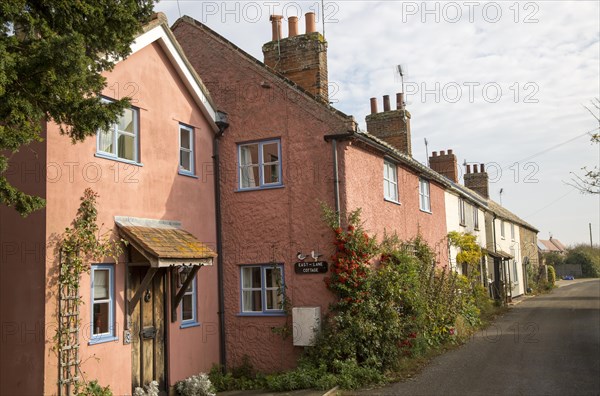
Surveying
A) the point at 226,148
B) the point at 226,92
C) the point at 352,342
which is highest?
the point at 226,92

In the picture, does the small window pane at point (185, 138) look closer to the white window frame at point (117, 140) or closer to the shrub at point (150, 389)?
the white window frame at point (117, 140)

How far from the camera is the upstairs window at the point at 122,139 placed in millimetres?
10766

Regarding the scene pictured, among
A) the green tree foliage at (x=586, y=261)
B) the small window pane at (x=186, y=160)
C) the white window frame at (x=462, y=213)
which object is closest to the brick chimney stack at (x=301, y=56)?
the small window pane at (x=186, y=160)

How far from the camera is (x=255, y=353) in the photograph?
13.4 metres

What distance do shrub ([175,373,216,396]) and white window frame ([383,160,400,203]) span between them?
7.00 m

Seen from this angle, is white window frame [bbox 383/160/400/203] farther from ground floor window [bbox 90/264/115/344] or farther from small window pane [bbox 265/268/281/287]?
ground floor window [bbox 90/264/115/344]

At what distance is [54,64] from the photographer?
682cm

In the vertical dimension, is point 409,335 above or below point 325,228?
below

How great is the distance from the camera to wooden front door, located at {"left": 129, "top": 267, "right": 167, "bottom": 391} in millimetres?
11008

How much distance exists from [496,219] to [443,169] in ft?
16.7

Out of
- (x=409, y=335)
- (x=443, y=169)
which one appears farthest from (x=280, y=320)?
(x=443, y=169)

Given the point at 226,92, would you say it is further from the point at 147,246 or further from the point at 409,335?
the point at 409,335

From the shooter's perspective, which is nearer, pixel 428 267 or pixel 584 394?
pixel 584 394

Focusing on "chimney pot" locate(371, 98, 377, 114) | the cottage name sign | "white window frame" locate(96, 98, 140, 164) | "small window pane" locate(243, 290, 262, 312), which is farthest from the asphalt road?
"chimney pot" locate(371, 98, 377, 114)
